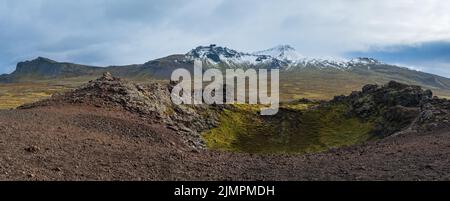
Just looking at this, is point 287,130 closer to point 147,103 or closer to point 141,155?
point 147,103

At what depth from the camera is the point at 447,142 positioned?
113 ft

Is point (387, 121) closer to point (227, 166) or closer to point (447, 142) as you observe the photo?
point (447, 142)

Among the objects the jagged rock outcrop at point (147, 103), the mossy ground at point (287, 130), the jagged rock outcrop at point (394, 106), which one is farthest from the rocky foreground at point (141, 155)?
the mossy ground at point (287, 130)

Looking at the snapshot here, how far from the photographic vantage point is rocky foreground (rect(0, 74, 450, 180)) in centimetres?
2636

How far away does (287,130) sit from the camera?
71375 mm

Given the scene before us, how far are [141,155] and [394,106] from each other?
4777 cm

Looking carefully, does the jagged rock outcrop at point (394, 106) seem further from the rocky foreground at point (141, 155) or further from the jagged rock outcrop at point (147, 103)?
the jagged rock outcrop at point (147, 103)

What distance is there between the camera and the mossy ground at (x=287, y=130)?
65.1 m

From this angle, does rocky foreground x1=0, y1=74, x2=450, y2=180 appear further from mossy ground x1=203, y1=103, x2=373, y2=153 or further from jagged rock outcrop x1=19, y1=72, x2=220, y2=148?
mossy ground x1=203, y1=103, x2=373, y2=153

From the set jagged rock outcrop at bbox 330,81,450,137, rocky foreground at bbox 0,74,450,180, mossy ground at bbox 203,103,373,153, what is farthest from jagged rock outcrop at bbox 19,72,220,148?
jagged rock outcrop at bbox 330,81,450,137

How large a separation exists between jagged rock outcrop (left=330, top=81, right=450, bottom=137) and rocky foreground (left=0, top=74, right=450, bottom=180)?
4540 mm

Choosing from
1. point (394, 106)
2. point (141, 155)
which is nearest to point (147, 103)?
point (141, 155)
